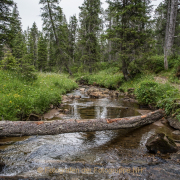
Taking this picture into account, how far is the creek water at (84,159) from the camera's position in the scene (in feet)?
9.02

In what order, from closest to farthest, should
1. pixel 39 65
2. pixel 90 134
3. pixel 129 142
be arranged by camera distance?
pixel 129 142 < pixel 90 134 < pixel 39 65

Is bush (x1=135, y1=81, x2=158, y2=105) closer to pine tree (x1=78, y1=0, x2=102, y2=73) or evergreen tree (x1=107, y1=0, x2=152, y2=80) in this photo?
evergreen tree (x1=107, y1=0, x2=152, y2=80)

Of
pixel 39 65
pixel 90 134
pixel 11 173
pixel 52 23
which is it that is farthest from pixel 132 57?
pixel 39 65

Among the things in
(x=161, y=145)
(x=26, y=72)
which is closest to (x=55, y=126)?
(x=161, y=145)

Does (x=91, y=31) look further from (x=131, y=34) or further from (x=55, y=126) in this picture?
(x=55, y=126)

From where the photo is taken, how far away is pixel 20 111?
16.7 ft

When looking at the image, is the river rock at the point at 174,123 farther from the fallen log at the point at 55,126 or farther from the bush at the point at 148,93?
the bush at the point at 148,93

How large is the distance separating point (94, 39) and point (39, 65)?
20320mm

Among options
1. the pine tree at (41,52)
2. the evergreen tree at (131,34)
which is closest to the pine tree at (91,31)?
the evergreen tree at (131,34)

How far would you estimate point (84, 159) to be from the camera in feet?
10.9

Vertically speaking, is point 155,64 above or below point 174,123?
above

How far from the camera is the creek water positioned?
2748 mm

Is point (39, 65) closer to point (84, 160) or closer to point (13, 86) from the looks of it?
point (13, 86)

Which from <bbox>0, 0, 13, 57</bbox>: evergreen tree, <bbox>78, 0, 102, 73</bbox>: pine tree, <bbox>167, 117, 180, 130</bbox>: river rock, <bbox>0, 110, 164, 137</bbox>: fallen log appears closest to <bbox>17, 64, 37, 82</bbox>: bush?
<bbox>0, 0, 13, 57</bbox>: evergreen tree
